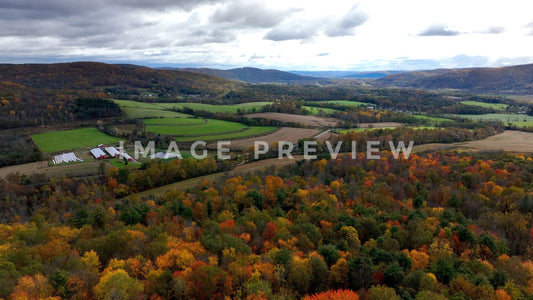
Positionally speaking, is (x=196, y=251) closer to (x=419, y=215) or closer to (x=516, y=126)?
(x=419, y=215)

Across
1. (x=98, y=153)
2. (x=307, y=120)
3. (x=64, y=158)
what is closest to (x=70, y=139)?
(x=64, y=158)

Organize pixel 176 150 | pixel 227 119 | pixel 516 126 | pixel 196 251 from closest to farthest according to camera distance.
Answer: pixel 196 251
pixel 176 150
pixel 516 126
pixel 227 119

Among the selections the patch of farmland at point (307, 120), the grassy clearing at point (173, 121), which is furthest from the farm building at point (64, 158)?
the patch of farmland at point (307, 120)

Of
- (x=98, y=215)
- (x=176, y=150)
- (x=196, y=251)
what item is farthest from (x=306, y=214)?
(x=176, y=150)

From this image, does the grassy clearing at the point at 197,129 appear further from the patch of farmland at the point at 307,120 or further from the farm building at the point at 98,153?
the farm building at the point at 98,153

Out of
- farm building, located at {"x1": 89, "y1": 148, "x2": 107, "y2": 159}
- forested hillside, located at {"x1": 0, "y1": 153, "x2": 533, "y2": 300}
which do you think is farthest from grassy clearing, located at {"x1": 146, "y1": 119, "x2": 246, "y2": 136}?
forested hillside, located at {"x1": 0, "y1": 153, "x2": 533, "y2": 300}

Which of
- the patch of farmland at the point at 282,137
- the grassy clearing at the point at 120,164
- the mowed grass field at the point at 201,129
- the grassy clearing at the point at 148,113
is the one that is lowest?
the grassy clearing at the point at 120,164
